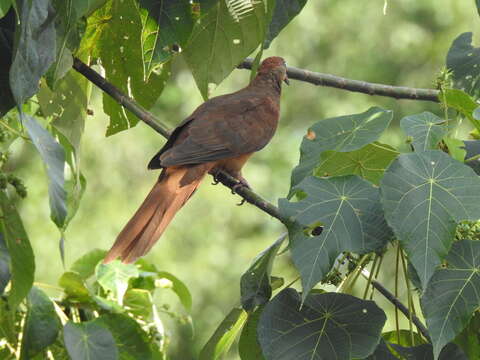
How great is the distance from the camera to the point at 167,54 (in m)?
1.36

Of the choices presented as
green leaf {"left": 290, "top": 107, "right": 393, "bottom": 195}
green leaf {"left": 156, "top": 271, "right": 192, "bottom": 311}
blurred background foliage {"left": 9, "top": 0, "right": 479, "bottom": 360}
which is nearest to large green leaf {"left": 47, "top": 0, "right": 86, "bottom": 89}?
green leaf {"left": 290, "top": 107, "right": 393, "bottom": 195}

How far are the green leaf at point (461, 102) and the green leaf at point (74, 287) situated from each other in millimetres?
941

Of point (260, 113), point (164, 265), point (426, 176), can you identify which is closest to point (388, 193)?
point (426, 176)

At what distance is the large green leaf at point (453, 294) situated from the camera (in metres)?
1.26

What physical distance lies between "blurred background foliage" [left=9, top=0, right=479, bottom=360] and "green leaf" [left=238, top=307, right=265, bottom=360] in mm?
5972

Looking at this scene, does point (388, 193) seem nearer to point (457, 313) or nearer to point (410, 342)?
point (457, 313)

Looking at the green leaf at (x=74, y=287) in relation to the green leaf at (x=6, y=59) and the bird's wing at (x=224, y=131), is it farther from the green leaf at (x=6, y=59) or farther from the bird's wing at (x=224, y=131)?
the green leaf at (x=6, y=59)

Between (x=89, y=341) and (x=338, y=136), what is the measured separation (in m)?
0.64

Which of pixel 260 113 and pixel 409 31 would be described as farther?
pixel 409 31

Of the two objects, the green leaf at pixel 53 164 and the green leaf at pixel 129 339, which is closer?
the green leaf at pixel 53 164

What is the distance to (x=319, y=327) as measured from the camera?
1380mm

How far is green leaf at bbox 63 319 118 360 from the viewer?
1.63 m

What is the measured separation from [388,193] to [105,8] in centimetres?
68

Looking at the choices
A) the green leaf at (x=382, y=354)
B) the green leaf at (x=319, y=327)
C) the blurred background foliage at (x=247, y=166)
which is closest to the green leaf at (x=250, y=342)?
the green leaf at (x=319, y=327)
